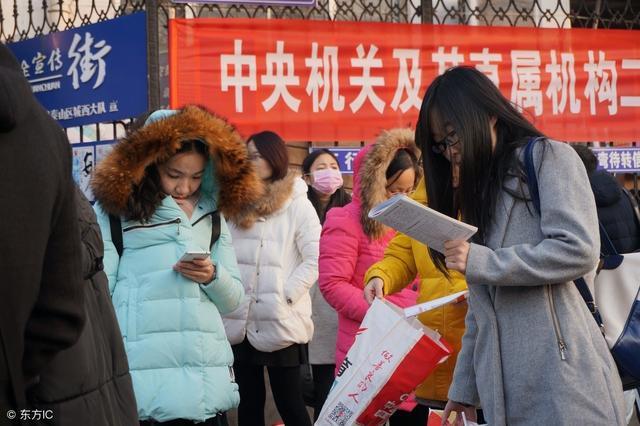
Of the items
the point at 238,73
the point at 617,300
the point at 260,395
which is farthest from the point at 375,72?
the point at 617,300

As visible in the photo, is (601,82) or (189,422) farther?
(601,82)

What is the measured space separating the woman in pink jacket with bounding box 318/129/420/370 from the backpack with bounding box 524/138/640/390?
1506 millimetres

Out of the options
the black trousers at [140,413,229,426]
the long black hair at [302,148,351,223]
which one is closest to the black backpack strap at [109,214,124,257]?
the black trousers at [140,413,229,426]

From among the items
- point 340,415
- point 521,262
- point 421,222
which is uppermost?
point 421,222

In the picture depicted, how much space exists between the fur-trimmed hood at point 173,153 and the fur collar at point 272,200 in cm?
119

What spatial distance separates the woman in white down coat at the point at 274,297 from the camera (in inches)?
225

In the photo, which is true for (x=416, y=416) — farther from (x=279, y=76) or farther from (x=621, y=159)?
(x=621, y=159)

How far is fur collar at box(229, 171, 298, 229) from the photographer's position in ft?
19.0

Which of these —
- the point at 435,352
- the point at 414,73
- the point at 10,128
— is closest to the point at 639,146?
the point at 414,73

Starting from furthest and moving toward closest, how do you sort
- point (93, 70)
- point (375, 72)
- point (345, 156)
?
point (375, 72) < point (345, 156) < point (93, 70)

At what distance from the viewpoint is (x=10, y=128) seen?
1.90 m

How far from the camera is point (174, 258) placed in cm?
418

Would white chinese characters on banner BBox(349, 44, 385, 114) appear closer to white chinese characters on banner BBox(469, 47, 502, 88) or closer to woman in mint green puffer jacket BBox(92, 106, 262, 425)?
white chinese characters on banner BBox(469, 47, 502, 88)

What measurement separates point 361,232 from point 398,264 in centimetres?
143
